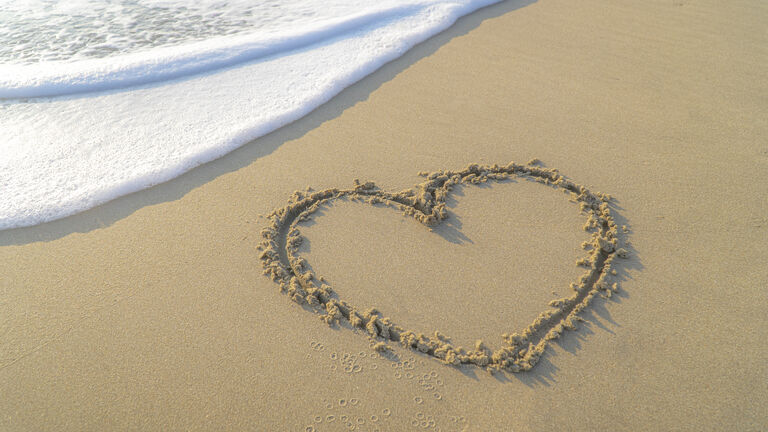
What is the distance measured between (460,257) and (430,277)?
19cm

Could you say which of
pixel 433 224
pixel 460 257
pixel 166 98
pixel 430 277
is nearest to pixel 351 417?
pixel 430 277

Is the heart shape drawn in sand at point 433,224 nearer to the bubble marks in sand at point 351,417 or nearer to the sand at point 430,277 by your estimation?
the sand at point 430,277

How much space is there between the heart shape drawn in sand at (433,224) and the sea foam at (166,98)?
866 millimetres

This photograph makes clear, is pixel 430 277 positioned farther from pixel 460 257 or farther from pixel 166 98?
pixel 166 98

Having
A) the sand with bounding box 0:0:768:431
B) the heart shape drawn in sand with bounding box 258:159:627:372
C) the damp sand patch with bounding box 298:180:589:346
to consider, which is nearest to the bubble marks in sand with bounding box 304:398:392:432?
the sand with bounding box 0:0:768:431

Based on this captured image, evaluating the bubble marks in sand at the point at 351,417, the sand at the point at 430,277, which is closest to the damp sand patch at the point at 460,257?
the sand at the point at 430,277

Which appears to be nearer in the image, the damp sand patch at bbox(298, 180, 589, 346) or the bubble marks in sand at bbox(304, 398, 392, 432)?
the bubble marks in sand at bbox(304, 398, 392, 432)

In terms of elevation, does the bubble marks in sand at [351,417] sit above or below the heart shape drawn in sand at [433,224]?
below

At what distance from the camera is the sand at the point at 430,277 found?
5.55ft

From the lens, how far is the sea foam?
8.75ft

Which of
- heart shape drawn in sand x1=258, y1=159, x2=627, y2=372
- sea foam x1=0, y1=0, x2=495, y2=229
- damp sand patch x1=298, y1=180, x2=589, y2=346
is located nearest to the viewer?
heart shape drawn in sand x1=258, y1=159, x2=627, y2=372

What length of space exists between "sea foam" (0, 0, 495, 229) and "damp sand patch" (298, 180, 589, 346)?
108 centimetres

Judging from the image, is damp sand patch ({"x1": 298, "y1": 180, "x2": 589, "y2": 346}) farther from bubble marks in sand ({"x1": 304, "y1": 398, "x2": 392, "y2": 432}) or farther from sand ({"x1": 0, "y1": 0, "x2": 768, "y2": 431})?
bubble marks in sand ({"x1": 304, "y1": 398, "x2": 392, "y2": 432})

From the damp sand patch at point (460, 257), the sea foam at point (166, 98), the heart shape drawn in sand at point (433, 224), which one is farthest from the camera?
the sea foam at point (166, 98)
